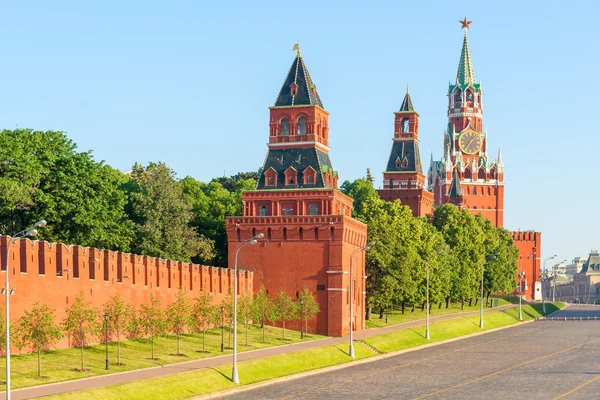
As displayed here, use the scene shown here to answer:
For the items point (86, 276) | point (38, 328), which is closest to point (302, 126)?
point (86, 276)

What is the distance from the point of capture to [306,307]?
95.1 metres

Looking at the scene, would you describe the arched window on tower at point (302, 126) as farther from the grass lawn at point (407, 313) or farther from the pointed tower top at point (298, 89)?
the grass lawn at point (407, 313)

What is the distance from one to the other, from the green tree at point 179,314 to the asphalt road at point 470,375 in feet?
34.8

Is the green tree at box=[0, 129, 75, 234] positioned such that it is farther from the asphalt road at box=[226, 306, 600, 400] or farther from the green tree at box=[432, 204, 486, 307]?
the green tree at box=[432, 204, 486, 307]

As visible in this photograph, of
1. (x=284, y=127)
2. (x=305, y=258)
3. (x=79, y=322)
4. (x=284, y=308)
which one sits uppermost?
(x=284, y=127)

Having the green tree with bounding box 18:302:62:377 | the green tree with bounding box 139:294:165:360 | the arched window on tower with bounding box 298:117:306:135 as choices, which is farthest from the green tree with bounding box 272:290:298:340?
the green tree with bounding box 18:302:62:377

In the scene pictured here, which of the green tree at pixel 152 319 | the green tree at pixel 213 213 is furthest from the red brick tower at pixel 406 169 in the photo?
the green tree at pixel 152 319

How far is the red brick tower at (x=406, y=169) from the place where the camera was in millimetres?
160500

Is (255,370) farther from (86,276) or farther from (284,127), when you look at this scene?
(284,127)

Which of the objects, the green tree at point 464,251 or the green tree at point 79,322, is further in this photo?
the green tree at point 464,251

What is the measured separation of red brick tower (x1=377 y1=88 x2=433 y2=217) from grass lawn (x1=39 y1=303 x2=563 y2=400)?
51.1 m

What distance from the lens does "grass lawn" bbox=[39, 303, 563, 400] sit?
185 feet

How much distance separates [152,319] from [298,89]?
35.0 metres

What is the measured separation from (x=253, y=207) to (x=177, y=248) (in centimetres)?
804
